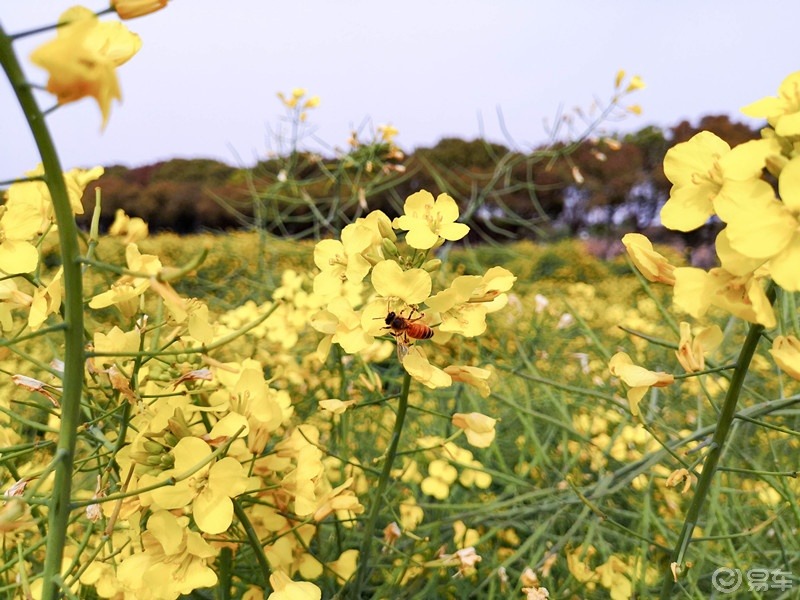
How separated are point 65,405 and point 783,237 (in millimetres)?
380

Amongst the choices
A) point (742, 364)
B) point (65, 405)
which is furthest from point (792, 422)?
point (65, 405)

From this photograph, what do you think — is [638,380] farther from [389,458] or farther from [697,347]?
[389,458]

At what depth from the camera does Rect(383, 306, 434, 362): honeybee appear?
486 mm

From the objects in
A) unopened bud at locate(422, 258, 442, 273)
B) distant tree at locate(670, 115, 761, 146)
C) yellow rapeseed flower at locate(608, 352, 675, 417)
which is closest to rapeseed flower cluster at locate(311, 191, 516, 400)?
unopened bud at locate(422, 258, 442, 273)

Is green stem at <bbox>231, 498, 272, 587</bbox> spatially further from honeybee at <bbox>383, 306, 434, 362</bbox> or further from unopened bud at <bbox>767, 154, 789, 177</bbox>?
unopened bud at <bbox>767, 154, 789, 177</bbox>

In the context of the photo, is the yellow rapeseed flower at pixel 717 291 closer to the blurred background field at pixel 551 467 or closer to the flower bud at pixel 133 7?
the blurred background field at pixel 551 467

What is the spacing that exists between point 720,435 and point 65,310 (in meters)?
0.39

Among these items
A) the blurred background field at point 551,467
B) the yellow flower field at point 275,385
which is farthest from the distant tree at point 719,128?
the yellow flower field at point 275,385

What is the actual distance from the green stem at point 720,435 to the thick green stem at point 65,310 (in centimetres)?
37

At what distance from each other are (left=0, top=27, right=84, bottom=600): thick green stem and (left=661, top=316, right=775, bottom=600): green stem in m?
0.37

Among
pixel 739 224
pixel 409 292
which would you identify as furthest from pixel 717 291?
pixel 409 292

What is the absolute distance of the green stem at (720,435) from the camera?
0.40m

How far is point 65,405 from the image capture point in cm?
34

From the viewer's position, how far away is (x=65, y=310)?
13.6 inches
